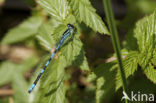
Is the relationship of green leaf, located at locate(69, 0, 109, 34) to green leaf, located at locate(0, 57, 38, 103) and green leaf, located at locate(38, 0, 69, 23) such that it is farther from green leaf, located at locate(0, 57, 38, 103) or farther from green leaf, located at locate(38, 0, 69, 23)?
green leaf, located at locate(0, 57, 38, 103)

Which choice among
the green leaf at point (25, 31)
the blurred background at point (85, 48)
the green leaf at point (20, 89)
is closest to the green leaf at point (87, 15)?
the blurred background at point (85, 48)

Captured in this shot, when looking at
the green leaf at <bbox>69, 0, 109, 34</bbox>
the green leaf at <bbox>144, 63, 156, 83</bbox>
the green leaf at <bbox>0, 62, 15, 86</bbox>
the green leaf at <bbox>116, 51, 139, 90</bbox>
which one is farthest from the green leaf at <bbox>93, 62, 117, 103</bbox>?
the green leaf at <bbox>0, 62, 15, 86</bbox>

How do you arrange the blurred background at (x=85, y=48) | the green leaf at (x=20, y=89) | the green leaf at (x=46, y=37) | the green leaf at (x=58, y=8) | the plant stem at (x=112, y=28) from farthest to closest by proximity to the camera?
the green leaf at (x=20, y=89) → the blurred background at (x=85, y=48) → the green leaf at (x=46, y=37) → the green leaf at (x=58, y=8) → the plant stem at (x=112, y=28)

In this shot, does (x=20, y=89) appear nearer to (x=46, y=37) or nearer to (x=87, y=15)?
(x=46, y=37)

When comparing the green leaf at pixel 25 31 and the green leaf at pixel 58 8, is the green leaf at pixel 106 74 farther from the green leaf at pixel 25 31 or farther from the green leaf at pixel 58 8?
the green leaf at pixel 25 31

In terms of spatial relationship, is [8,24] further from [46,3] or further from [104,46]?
[46,3]

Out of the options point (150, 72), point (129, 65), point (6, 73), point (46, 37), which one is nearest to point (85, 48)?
point (46, 37)

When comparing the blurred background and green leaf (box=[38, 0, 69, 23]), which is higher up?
green leaf (box=[38, 0, 69, 23])
